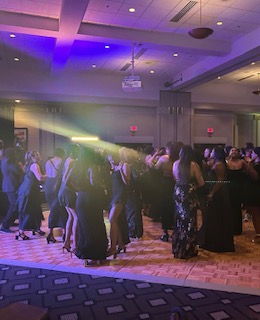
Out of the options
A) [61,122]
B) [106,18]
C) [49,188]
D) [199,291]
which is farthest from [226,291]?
[61,122]

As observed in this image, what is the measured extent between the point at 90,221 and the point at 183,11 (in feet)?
15.2

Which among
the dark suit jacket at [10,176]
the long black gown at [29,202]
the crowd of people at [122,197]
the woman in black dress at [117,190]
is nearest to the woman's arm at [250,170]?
the crowd of people at [122,197]

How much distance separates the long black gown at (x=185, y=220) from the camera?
4332 millimetres

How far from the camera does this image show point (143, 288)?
136 inches

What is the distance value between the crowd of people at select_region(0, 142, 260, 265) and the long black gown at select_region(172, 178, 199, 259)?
0.01m

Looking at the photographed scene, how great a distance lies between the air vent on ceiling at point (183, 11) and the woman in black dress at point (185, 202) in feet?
10.7

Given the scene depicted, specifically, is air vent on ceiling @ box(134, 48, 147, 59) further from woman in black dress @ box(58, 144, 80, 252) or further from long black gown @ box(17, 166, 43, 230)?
woman in black dress @ box(58, 144, 80, 252)

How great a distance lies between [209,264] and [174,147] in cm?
180

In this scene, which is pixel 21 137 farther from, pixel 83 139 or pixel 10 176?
pixel 10 176

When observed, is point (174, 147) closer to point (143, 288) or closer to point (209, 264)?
point (209, 264)

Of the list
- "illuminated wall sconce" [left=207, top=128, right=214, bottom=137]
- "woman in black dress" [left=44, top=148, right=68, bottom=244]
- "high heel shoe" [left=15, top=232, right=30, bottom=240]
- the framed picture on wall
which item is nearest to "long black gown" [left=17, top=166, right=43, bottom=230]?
"high heel shoe" [left=15, top=232, right=30, bottom=240]

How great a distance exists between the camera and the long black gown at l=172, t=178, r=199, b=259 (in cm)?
433

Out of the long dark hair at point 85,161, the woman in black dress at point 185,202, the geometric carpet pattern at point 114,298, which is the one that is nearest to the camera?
the geometric carpet pattern at point 114,298

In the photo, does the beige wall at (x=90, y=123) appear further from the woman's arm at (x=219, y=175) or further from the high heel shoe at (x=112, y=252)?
the high heel shoe at (x=112, y=252)
